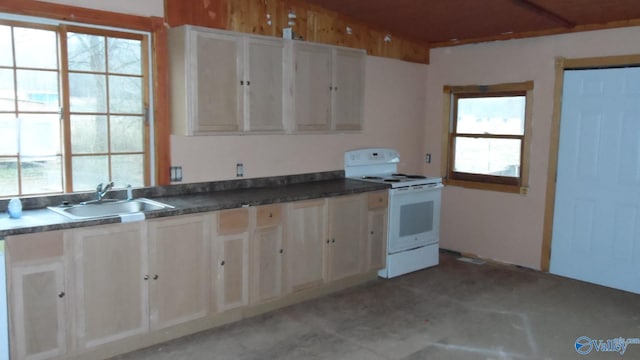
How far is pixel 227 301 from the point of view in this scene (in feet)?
12.3

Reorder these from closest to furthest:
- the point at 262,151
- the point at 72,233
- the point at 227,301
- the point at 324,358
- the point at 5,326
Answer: the point at 5,326 < the point at 72,233 < the point at 324,358 < the point at 227,301 < the point at 262,151

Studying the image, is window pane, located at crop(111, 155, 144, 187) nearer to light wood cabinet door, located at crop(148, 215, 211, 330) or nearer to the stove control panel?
light wood cabinet door, located at crop(148, 215, 211, 330)

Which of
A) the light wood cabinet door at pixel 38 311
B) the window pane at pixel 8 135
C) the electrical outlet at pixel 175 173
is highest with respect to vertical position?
the window pane at pixel 8 135

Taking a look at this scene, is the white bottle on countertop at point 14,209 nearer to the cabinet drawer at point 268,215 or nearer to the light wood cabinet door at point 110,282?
the light wood cabinet door at point 110,282

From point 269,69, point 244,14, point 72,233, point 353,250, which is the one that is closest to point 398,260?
point 353,250

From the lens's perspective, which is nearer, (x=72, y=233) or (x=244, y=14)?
(x=72, y=233)

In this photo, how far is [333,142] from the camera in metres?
→ 5.20

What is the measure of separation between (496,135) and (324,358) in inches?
130

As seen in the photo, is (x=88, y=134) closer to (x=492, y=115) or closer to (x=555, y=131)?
(x=492, y=115)

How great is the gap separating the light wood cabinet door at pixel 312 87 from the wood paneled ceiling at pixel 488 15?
55 cm

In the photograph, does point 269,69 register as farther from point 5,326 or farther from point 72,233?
point 5,326

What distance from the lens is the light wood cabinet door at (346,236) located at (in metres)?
4.43

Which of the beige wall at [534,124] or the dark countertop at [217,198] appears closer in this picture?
the dark countertop at [217,198]

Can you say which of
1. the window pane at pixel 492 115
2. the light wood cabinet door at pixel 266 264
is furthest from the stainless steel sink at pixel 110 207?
the window pane at pixel 492 115
